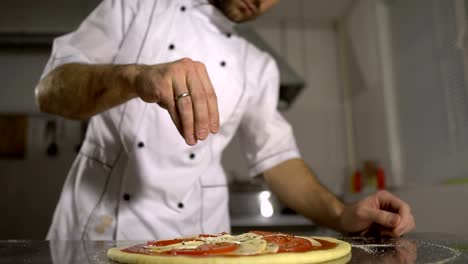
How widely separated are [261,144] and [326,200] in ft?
0.77

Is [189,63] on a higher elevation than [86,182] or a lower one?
higher

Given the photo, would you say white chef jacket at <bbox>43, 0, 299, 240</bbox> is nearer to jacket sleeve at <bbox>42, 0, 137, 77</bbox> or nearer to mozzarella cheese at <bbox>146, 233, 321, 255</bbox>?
jacket sleeve at <bbox>42, 0, 137, 77</bbox>

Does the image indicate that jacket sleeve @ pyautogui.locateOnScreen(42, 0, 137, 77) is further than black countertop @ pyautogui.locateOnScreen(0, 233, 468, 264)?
Yes

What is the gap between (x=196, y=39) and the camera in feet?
3.01

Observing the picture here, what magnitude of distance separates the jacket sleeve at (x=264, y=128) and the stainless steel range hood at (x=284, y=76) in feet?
2.35

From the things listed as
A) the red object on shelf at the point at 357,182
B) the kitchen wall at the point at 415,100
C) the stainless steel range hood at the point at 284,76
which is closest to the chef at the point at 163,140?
the kitchen wall at the point at 415,100

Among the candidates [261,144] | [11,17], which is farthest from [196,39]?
[11,17]

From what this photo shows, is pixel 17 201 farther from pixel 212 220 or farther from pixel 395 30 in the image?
pixel 395 30

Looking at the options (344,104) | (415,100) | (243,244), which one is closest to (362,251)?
(243,244)

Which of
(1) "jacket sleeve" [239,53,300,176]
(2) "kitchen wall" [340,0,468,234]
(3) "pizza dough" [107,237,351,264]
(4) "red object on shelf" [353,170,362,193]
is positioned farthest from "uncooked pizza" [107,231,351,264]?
(4) "red object on shelf" [353,170,362,193]

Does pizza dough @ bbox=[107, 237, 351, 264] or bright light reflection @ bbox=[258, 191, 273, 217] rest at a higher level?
pizza dough @ bbox=[107, 237, 351, 264]

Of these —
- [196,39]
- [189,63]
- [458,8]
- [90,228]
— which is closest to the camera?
[189,63]

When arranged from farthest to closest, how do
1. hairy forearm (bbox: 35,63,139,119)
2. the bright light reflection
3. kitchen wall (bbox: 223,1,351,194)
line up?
kitchen wall (bbox: 223,1,351,194), the bright light reflection, hairy forearm (bbox: 35,63,139,119)

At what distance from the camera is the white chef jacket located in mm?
818
